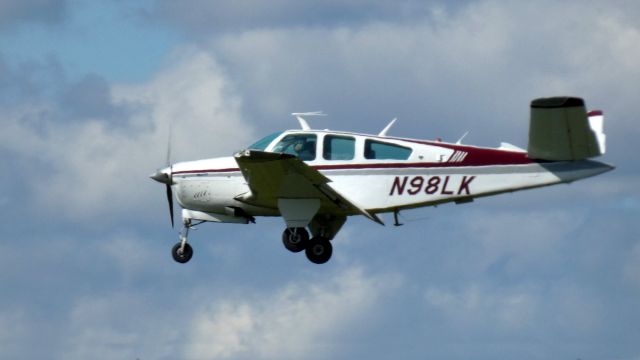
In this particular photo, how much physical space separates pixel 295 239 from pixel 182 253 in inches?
97.9

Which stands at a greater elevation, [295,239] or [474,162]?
[474,162]

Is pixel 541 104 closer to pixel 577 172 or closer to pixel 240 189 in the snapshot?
pixel 577 172

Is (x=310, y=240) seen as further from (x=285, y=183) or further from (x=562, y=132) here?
(x=562, y=132)

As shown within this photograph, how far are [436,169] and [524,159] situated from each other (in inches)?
65.7

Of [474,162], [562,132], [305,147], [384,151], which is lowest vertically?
[474,162]

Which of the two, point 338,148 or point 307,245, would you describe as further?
point 307,245

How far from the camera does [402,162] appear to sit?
33.6m

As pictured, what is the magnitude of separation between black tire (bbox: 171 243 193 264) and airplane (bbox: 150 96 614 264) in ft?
3.51

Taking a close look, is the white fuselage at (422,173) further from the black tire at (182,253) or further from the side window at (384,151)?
the black tire at (182,253)

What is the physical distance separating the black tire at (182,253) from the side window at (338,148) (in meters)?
3.55

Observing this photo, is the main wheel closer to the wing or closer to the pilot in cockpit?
the wing

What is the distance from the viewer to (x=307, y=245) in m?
34.3

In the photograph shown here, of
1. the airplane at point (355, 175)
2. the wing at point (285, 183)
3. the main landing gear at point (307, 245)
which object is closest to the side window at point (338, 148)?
the airplane at point (355, 175)

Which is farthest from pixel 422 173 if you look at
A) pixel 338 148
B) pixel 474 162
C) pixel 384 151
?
pixel 338 148
